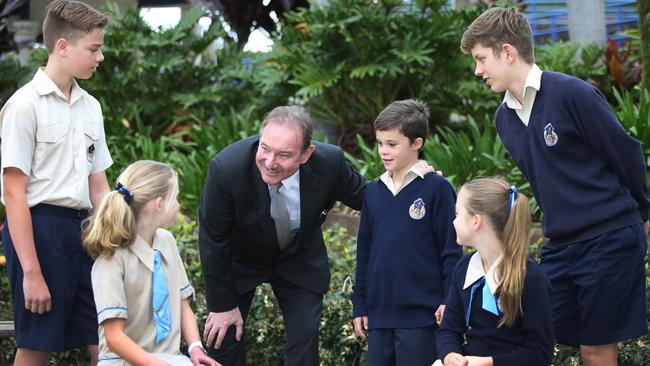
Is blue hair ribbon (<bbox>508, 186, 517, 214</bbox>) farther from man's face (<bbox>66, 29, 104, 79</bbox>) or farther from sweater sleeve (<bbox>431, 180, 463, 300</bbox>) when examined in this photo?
man's face (<bbox>66, 29, 104, 79</bbox>)

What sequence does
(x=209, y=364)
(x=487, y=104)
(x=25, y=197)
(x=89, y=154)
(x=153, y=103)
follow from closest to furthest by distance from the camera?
(x=209, y=364), (x=25, y=197), (x=89, y=154), (x=487, y=104), (x=153, y=103)

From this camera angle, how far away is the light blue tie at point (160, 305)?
4.01 metres

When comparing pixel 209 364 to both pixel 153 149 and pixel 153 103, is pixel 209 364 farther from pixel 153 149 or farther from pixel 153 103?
pixel 153 103

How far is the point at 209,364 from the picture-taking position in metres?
4.04

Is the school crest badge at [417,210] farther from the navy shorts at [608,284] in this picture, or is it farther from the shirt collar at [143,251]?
the shirt collar at [143,251]

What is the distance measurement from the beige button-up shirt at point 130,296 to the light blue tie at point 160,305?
0.03m

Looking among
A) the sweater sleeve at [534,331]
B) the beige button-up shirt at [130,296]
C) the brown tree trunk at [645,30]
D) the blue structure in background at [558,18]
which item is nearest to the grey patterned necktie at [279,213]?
the beige button-up shirt at [130,296]

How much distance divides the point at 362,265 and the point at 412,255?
0.30 m

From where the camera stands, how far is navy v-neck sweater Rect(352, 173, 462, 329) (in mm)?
4398

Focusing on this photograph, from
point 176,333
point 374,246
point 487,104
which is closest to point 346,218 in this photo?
point 487,104

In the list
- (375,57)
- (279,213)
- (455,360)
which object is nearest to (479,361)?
(455,360)

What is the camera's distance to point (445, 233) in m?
4.43

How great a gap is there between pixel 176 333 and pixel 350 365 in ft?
5.45

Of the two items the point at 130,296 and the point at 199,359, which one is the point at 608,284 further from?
the point at 130,296
